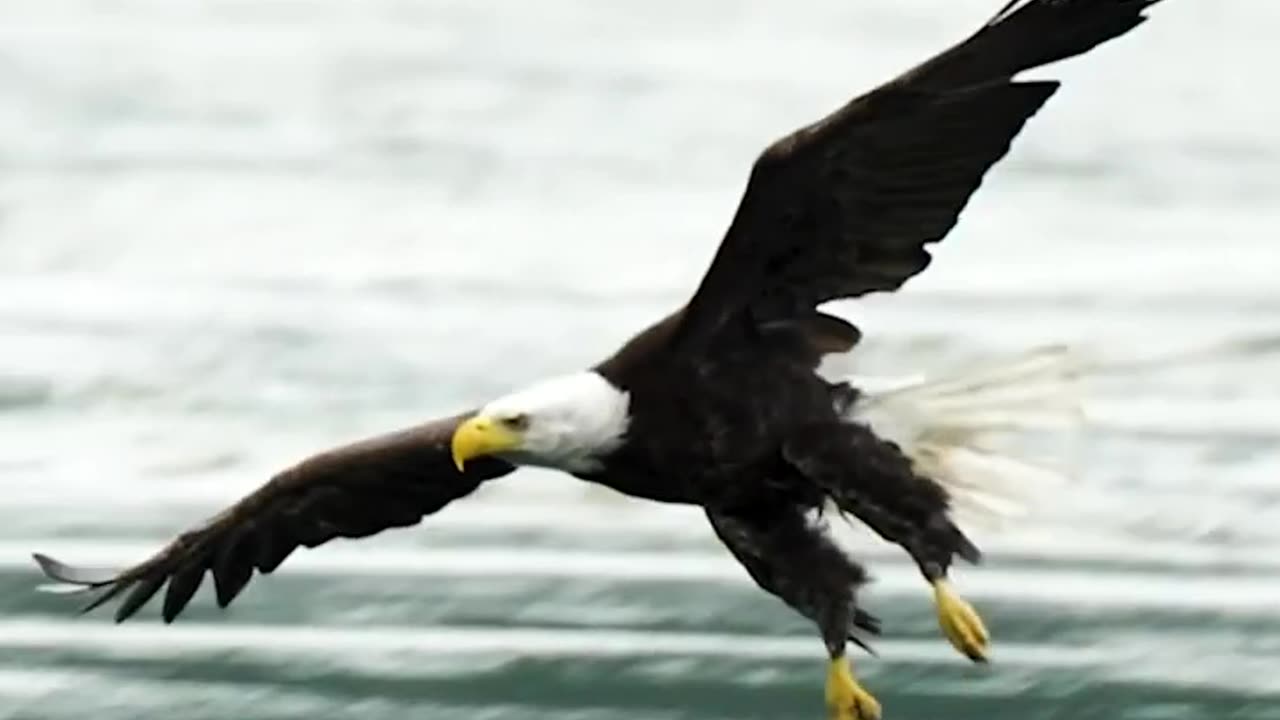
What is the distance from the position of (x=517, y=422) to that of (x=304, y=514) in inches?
36.6

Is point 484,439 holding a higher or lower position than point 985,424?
lower

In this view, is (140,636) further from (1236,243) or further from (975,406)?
(1236,243)

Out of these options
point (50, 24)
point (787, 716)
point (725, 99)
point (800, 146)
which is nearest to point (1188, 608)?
point (787, 716)

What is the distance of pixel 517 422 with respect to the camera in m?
6.79

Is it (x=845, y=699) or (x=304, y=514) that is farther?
(x=304, y=514)

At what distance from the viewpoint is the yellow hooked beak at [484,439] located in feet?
22.2

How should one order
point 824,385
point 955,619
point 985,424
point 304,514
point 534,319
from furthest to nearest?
point 534,319, point 304,514, point 985,424, point 824,385, point 955,619

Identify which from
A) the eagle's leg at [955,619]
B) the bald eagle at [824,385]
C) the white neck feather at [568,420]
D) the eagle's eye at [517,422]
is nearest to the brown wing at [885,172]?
the bald eagle at [824,385]

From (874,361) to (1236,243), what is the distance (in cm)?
183

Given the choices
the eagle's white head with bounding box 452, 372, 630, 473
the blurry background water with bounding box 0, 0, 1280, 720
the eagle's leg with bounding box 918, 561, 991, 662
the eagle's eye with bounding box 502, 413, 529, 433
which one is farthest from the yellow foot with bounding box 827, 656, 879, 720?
the eagle's eye with bounding box 502, 413, 529, 433

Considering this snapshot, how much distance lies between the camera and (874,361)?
11062mm

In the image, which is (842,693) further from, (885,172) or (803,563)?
(885,172)

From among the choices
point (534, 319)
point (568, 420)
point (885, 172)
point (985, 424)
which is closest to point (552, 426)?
point (568, 420)

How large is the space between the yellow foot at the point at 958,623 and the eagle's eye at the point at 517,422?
753 millimetres
